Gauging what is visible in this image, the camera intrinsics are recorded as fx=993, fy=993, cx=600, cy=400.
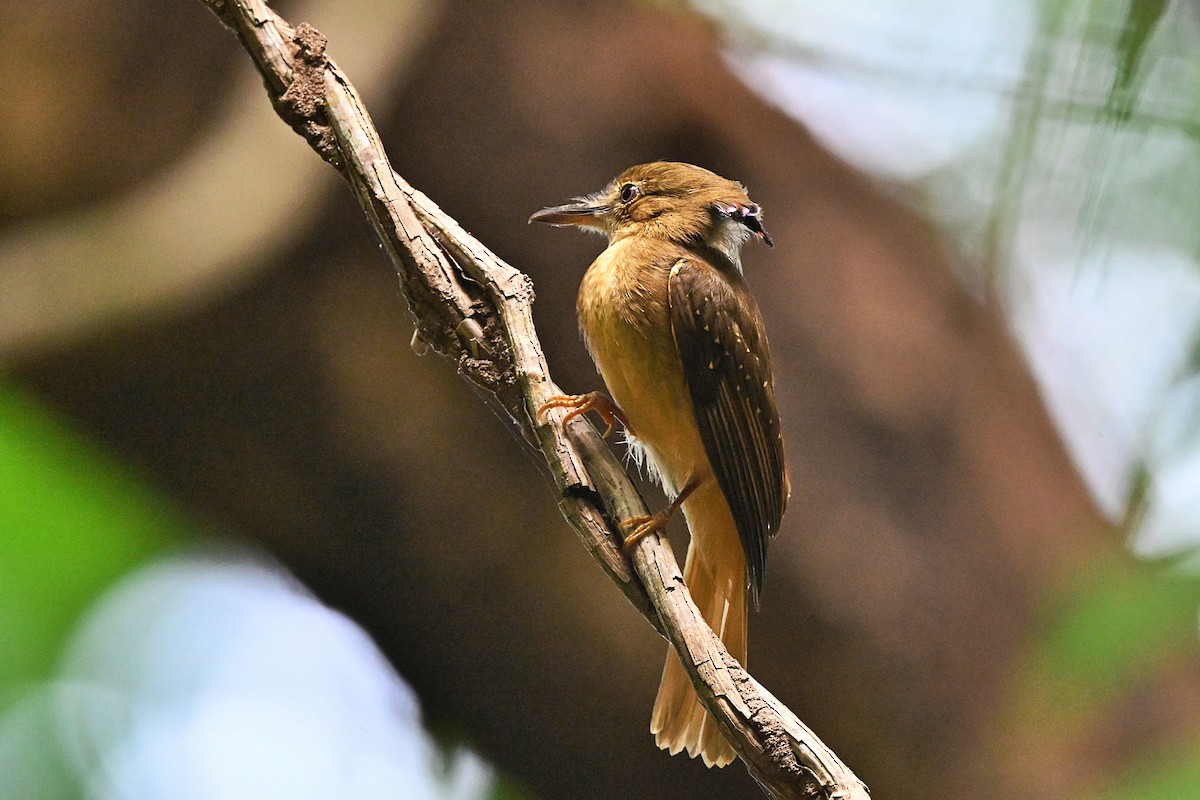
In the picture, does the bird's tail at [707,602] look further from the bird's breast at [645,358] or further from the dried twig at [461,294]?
the dried twig at [461,294]

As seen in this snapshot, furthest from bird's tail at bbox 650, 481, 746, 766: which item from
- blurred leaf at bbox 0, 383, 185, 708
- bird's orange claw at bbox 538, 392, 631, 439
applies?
blurred leaf at bbox 0, 383, 185, 708

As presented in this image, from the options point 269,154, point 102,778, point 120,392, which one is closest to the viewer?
point 102,778

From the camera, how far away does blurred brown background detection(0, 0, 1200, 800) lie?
1.46 metres

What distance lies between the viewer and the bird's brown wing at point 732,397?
111 centimetres

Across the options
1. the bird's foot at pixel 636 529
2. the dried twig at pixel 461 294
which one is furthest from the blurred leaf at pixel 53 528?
the bird's foot at pixel 636 529

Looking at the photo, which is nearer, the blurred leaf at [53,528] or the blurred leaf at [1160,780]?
the blurred leaf at [53,528]

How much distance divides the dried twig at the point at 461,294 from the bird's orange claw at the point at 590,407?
0.01 metres

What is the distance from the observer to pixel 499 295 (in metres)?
0.90

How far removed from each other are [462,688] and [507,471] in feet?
1.22

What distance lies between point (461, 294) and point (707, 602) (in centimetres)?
46

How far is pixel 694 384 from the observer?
1146 mm

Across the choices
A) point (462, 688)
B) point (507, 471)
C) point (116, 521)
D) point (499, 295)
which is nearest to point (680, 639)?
point (499, 295)

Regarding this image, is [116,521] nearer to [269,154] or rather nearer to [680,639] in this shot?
[269,154]

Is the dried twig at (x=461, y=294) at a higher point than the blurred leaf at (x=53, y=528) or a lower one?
higher
